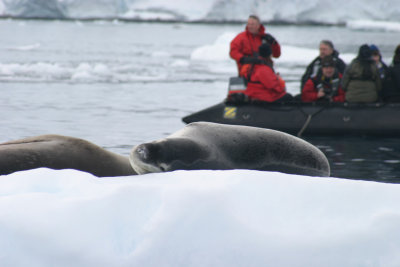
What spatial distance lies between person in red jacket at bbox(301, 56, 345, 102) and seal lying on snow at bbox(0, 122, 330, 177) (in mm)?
4305

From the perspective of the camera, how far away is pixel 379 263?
232 cm

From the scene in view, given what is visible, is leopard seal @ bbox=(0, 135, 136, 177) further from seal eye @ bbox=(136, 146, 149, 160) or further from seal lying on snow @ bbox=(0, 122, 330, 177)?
seal eye @ bbox=(136, 146, 149, 160)

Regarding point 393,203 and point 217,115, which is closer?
point 393,203

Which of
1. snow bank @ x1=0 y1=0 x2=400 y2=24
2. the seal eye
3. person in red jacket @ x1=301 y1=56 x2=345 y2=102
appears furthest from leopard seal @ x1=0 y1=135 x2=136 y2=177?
snow bank @ x1=0 y1=0 x2=400 y2=24

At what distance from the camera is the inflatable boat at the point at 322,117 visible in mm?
7922

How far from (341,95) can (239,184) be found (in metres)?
5.99

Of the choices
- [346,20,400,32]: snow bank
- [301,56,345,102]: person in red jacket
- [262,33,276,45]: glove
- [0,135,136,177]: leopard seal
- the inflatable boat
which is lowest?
[346,20,400,32]: snow bank

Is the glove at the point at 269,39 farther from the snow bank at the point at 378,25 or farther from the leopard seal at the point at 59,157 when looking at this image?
the snow bank at the point at 378,25

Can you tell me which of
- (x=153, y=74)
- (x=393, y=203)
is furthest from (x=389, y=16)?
(x=393, y=203)

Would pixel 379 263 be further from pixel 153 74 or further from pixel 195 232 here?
pixel 153 74

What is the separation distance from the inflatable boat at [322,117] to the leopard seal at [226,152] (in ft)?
13.5

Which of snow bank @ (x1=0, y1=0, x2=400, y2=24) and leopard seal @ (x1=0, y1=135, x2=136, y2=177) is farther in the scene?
snow bank @ (x1=0, y1=0, x2=400, y2=24)

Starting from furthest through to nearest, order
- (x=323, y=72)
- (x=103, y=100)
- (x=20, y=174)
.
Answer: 1. (x=103, y=100)
2. (x=323, y=72)
3. (x=20, y=174)

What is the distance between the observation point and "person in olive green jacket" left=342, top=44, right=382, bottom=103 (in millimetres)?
7844
